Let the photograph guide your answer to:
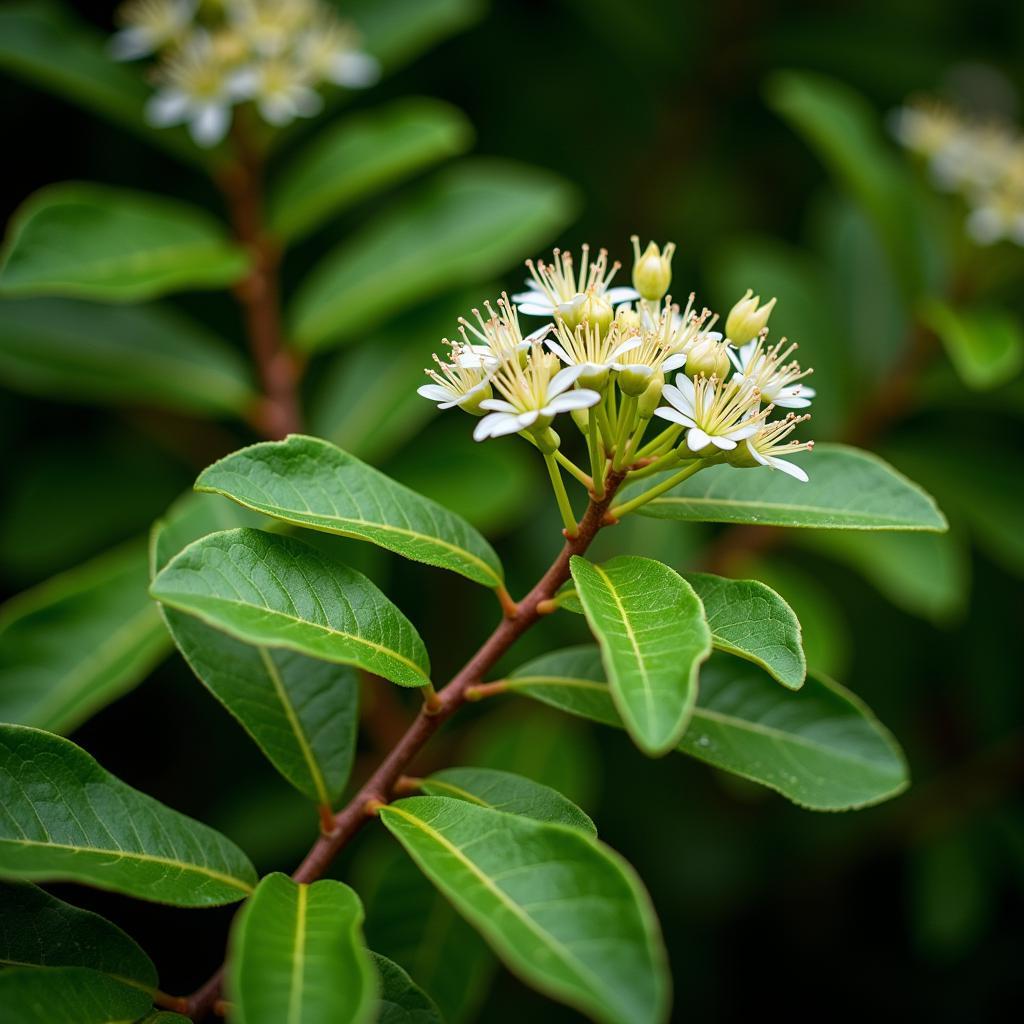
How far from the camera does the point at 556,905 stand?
88 centimetres

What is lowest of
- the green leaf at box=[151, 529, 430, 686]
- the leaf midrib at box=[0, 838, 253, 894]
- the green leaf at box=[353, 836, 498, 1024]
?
the green leaf at box=[353, 836, 498, 1024]

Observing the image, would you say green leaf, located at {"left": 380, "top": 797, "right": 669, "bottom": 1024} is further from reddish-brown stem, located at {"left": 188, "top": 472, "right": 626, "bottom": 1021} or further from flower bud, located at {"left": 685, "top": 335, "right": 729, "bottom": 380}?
flower bud, located at {"left": 685, "top": 335, "right": 729, "bottom": 380}

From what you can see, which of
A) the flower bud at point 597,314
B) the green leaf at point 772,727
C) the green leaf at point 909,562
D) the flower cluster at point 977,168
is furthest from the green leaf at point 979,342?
the flower bud at point 597,314

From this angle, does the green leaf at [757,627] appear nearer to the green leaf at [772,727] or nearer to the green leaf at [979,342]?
the green leaf at [772,727]

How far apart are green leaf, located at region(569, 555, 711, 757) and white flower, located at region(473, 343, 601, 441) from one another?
0.52ft

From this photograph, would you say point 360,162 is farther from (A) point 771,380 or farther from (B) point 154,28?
(A) point 771,380

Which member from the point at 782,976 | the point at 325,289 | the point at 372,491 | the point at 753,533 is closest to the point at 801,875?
the point at 782,976

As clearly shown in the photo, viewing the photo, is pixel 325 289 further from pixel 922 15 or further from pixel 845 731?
pixel 922 15

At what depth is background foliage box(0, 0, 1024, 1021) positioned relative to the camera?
2.12 metres

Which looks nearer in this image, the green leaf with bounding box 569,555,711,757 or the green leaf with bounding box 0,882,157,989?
the green leaf with bounding box 569,555,711,757

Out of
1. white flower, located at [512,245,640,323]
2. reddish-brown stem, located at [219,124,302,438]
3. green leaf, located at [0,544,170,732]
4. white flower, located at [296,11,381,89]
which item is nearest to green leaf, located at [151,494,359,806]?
green leaf, located at [0,544,170,732]

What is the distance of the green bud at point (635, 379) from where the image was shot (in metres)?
1.07

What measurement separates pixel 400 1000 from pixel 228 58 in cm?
169

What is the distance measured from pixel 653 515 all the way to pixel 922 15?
2645 millimetres
